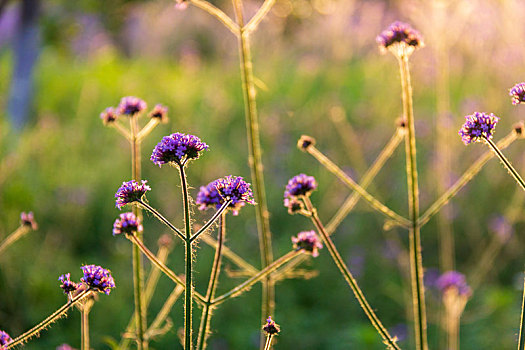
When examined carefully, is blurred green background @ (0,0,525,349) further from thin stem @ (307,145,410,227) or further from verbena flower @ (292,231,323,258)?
verbena flower @ (292,231,323,258)

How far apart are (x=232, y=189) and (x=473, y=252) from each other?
378cm

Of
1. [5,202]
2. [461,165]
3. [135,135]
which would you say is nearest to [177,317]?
[5,202]

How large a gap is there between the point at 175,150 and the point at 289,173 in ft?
14.2

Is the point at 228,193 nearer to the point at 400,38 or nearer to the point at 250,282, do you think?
the point at 250,282

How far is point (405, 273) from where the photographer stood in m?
4.21

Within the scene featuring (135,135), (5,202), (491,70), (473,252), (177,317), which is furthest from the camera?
(491,70)

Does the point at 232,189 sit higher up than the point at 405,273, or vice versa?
the point at 405,273

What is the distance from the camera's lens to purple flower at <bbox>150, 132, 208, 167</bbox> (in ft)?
4.25

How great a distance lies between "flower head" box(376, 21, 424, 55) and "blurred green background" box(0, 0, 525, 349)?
1.29 feet

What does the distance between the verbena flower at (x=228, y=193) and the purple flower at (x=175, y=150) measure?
0.29ft

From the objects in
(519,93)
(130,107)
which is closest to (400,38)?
(519,93)

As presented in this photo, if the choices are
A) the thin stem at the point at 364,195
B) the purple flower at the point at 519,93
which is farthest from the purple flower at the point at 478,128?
the thin stem at the point at 364,195

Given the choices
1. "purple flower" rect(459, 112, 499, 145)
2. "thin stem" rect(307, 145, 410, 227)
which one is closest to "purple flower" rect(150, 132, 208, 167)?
"thin stem" rect(307, 145, 410, 227)

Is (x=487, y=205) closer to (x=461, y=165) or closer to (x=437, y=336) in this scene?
(x=461, y=165)
